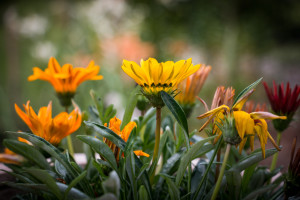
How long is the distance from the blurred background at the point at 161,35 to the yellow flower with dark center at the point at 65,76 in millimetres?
1225

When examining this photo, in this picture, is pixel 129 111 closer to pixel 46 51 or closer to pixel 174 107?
pixel 174 107

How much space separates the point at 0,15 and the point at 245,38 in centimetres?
181

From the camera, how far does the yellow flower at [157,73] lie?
0.92ft

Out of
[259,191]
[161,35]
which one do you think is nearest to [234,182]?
[259,191]

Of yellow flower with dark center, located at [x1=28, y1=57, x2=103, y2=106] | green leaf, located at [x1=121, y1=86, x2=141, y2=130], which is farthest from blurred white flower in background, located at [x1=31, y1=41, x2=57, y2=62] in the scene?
green leaf, located at [x1=121, y1=86, x2=141, y2=130]

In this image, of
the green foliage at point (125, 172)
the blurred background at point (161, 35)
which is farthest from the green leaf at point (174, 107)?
the blurred background at point (161, 35)

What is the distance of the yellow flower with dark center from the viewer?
0.39 m

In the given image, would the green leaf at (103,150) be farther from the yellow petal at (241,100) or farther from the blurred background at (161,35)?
the blurred background at (161,35)

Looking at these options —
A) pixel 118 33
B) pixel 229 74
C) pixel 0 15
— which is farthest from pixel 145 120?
pixel 0 15

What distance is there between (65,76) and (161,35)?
1.83 metres

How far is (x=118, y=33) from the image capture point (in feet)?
5.92

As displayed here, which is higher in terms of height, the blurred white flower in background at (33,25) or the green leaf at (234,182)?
the blurred white flower in background at (33,25)

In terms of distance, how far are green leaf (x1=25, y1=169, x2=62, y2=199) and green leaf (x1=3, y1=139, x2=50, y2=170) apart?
38 mm

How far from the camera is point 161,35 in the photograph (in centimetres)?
214
